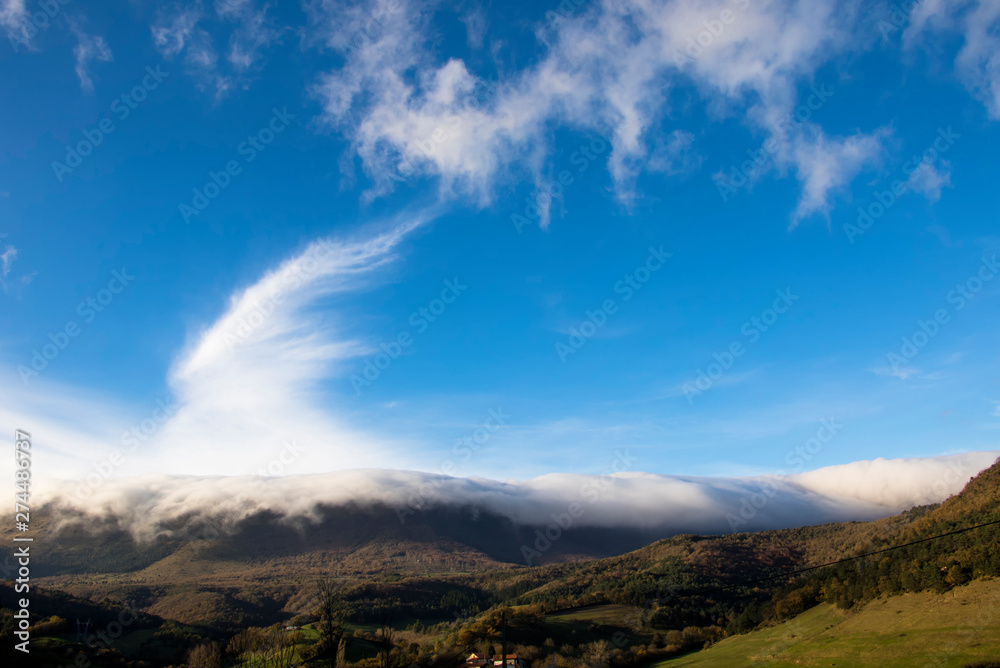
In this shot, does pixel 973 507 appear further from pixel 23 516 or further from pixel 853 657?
pixel 23 516

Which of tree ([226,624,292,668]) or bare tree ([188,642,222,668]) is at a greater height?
tree ([226,624,292,668])

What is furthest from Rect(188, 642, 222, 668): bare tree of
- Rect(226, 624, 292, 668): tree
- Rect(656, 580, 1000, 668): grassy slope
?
Rect(656, 580, 1000, 668): grassy slope

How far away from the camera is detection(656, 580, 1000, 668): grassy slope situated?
2073 inches

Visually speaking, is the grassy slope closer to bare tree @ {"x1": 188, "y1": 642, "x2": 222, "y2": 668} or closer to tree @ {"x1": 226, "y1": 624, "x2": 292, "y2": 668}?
tree @ {"x1": 226, "y1": 624, "x2": 292, "y2": 668}

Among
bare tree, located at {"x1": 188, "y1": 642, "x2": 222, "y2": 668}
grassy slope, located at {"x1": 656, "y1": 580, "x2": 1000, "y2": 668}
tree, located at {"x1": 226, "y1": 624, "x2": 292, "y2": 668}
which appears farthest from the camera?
bare tree, located at {"x1": 188, "y1": 642, "x2": 222, "y2": 668}

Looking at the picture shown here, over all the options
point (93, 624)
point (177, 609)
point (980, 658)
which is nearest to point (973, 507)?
point (980, 658)

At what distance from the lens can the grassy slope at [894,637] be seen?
52.7 metres

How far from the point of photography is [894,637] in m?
63.6

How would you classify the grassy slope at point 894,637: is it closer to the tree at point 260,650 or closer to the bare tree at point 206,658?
the tree at point 260,650

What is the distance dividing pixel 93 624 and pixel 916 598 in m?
179

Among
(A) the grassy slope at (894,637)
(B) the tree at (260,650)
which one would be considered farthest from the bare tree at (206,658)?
(A) the grassy slope at (894,637)

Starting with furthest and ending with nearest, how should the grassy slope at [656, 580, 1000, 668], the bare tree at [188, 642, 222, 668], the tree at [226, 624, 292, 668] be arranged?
the bare tree at [188, 642, 222, 668] → the tree at [226, 624, 292, 668] → the grassy slope at [656, 580, 1000, 668]

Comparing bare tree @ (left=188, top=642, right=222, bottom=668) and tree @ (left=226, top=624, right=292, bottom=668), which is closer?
tree @ (left=226, top=624, right=292, bottom=668)

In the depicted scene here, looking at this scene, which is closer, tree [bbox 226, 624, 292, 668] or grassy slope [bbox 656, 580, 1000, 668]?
grassy slope [bbox 656, 580, 1000, 668]
